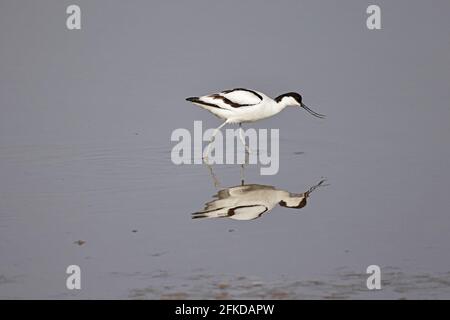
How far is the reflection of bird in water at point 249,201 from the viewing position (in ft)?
30.9

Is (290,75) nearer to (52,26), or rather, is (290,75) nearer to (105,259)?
(52,26)

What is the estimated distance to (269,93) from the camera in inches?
552

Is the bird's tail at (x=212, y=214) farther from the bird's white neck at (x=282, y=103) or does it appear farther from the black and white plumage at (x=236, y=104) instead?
the bird's white neck at (x=282, y=103)

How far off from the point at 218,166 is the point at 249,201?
4.82ft

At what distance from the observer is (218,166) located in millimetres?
11250

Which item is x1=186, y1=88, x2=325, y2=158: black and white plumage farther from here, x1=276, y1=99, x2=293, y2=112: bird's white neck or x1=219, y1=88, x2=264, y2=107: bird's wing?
x1=276, y1=99, x2=293, y2=112: bird's white neck

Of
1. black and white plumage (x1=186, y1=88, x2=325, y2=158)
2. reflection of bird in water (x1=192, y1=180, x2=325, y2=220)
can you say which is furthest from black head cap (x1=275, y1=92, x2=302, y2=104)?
reflection of bird in water (x1=192, y1=180, x2=325, y2=220)

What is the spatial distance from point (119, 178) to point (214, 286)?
10.8ft

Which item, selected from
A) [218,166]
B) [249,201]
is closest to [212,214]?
[249,201]

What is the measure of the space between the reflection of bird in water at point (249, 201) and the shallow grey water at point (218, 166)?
0.41ft

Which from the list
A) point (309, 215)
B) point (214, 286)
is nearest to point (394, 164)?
point (309, 215)

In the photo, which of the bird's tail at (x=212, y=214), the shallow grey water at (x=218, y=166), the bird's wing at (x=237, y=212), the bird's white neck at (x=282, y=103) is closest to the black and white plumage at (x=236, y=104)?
the bird's white neck at (x=282, y=103)

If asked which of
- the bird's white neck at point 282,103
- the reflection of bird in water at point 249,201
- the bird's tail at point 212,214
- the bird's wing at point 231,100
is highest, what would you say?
the bird's wing at point 231,100

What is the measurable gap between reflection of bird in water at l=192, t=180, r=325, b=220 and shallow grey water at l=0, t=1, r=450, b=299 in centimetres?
13
